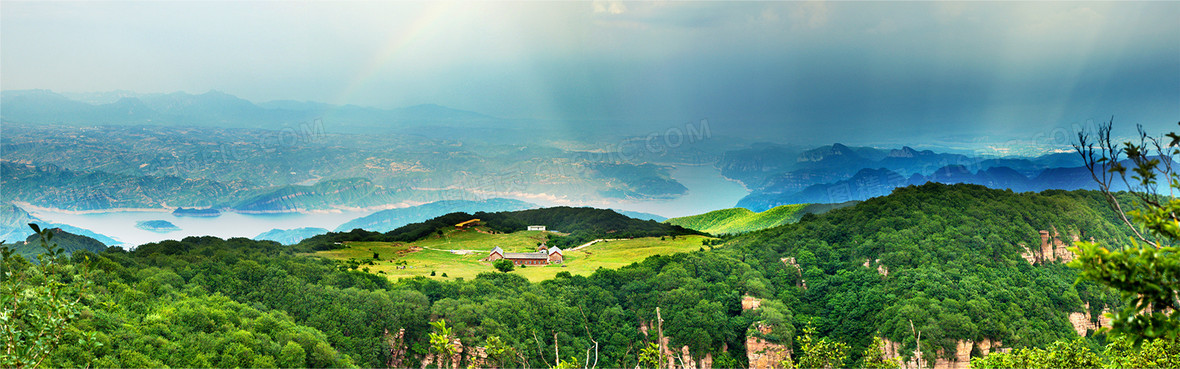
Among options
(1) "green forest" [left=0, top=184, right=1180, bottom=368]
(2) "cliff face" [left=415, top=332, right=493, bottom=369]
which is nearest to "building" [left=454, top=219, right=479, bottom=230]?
(1) "green forest" [left=0, top=184, right=1180, bottom=368]

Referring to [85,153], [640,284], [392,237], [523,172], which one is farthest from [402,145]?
[640,284]

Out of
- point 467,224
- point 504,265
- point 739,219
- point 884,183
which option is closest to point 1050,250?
point 504,265

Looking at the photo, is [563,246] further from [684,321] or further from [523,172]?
[523,172]

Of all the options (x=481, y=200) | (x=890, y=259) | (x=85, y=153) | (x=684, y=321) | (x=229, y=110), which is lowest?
(x=684, y=321)

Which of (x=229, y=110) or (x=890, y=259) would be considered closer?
(x=890, y=259)

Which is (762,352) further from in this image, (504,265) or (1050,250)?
(1050,250)

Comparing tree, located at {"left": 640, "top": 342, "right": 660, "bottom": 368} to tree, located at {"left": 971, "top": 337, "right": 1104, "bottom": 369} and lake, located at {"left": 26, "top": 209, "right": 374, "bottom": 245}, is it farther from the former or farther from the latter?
lake, located at {"left": 26, "top": 209, "right": 374, "bottom": 245}
